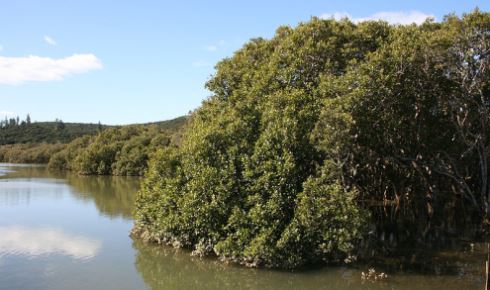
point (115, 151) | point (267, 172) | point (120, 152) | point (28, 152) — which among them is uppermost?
point (28, 152)

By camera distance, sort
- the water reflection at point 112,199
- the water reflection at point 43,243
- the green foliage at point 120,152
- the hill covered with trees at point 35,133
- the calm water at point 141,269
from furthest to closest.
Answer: the hill covered with trees at point 35,133
the green foliage at point 120,152
the water reflection at point 112,199
the water reflection at point 43,243
the calm water at point 141,269

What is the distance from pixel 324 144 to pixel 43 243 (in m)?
14.0

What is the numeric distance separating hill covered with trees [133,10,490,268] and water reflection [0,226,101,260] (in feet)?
9.38

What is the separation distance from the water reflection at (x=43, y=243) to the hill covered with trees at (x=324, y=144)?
286 centimetres

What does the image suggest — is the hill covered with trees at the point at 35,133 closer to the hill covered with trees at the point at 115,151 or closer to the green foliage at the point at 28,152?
the green foliage at the point at 28,152

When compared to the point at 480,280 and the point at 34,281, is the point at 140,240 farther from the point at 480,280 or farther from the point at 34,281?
the point at 480,280

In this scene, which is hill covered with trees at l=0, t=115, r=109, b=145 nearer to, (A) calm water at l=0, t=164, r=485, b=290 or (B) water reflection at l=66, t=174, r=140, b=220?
(B) water reflection at l=66, t=174, r=140, b=220

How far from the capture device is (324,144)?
1591cm

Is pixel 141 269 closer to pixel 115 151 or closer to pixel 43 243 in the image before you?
pixel 43 243

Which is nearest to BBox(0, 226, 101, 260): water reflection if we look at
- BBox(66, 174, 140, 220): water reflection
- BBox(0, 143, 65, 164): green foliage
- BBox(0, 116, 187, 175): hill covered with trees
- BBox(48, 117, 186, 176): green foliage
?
BBox(66, 174, 140, 220): water reflection

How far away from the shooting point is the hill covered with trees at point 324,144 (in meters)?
16.0

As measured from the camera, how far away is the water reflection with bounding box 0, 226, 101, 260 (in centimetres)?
1966

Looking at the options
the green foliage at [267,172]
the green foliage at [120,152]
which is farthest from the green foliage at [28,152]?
the green foliage at [267,172]

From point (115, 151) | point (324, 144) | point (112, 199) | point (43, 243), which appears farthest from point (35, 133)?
point (324, 144)
